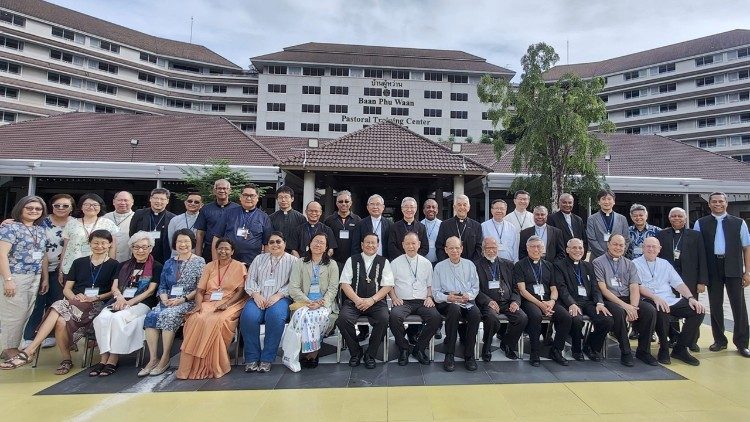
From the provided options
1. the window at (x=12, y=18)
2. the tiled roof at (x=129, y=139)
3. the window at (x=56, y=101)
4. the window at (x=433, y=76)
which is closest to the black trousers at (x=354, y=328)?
the tiled roof at (x=129, y=139)

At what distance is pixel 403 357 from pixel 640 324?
266 cm

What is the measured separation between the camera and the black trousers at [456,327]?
3998mm

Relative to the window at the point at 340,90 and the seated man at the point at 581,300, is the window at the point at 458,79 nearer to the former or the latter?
the window at the point at 340,90

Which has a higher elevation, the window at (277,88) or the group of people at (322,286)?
the window at (277,88)

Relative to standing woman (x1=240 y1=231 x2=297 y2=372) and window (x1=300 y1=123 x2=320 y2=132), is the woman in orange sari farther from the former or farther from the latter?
window (x1=300 y1=123 x2=320 y2=132)

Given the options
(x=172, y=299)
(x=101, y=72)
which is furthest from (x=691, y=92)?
(x=101, y=72)

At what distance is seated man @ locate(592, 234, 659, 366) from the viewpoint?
412 centimetres

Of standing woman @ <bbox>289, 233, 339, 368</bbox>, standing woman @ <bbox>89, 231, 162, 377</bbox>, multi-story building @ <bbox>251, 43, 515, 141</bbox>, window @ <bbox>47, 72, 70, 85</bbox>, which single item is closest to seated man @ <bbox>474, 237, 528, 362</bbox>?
standing woman @ <bbox>289, 233, 339, 368</bbox>

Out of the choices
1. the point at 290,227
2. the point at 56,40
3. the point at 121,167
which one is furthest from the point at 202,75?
the point at 290,227

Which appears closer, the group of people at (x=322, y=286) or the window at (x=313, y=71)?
the group of people at (x=322, y=286)

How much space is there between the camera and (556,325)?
4180 mm

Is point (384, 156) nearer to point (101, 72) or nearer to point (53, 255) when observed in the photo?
point (53, 255)

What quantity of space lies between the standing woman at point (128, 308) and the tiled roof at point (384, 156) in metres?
6.91

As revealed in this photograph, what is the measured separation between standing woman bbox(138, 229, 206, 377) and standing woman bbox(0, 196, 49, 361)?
1.37 m
